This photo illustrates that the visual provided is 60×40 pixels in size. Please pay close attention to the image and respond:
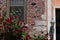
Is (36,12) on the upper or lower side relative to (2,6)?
lower

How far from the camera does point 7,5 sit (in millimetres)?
7383

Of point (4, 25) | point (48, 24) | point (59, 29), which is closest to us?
point (4, 25)

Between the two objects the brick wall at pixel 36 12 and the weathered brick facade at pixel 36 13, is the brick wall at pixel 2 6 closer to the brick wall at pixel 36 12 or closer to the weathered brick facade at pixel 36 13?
the weathered brick facade at pixel 36 13

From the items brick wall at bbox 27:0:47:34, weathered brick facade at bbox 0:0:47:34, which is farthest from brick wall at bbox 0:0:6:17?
brick wall at bbox 27:0:47:34

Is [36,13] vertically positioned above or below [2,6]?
below

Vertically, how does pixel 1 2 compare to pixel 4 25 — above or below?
above

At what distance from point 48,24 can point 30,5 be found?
87 centimetres

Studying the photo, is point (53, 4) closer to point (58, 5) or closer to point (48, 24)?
point (58, 5)

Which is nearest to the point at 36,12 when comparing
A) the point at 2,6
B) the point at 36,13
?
the point at 36,13

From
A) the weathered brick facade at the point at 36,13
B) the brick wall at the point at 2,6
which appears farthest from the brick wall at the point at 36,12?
the brick wall at the point at 2,6

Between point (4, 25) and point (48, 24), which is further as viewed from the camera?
point (48, 24)

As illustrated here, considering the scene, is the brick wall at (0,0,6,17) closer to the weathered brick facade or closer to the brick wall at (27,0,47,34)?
the weathered brick facade

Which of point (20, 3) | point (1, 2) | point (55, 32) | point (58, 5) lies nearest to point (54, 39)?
point (55, 32)

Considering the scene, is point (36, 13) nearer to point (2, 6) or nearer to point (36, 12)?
point (36, 12)
